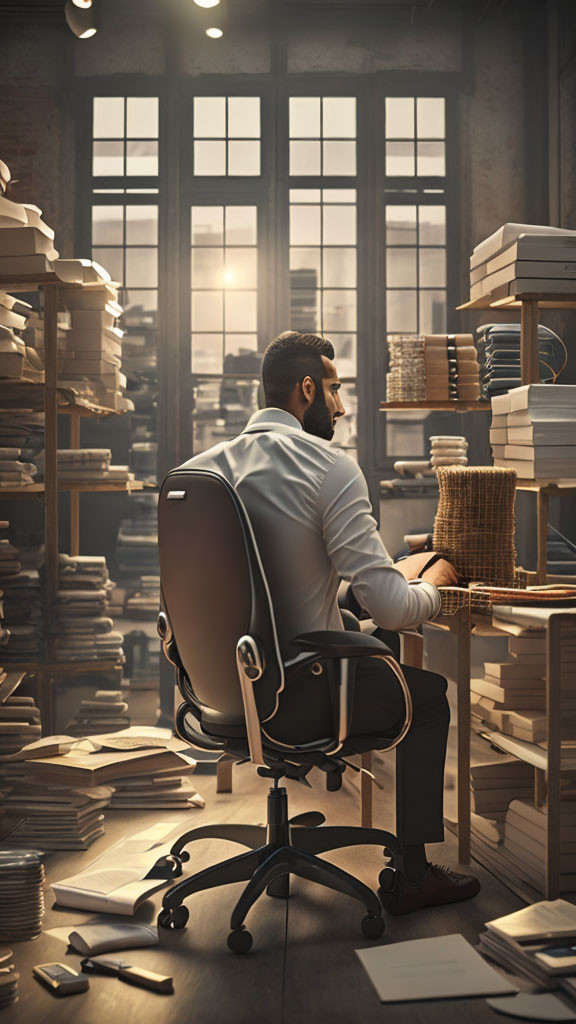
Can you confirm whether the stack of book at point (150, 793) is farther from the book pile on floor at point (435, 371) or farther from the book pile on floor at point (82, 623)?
the book pile on floor at point (435, 371)

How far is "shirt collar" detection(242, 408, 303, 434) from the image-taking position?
2.87m

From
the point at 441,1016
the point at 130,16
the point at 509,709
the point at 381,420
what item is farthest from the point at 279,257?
the point at 441,1016

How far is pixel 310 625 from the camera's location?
2693 mm

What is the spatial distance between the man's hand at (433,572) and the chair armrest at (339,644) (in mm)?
654

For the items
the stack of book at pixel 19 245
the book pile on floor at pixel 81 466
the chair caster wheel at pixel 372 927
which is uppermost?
the stack of book at pixel 19 245

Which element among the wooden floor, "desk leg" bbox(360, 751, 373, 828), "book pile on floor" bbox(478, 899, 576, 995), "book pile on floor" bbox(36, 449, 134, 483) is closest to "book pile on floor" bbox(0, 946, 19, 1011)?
the wooden floor

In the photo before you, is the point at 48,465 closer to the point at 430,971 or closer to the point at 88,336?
the point at 88,336

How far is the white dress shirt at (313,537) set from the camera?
2.66 m

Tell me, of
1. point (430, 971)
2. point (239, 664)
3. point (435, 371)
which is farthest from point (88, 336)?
point (430, 971)

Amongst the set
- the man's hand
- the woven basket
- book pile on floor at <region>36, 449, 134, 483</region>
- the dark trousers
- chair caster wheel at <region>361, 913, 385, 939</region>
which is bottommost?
chair caster wheel at <region>361, 913, 385, 939</region>

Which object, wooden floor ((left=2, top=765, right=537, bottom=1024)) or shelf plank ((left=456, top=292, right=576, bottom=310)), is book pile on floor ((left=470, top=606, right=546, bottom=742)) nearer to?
wooden floor ((left=2, top=765, right=537, bottom=1024))

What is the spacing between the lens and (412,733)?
2887 millimetres

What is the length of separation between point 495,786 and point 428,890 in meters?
0.65

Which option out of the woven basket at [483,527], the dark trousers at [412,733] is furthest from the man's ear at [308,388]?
the dark trousers at [412,733]
